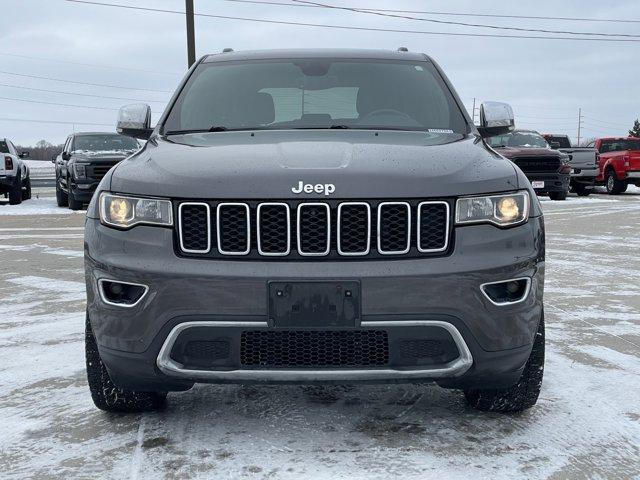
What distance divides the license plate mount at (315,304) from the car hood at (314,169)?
0.33 meters

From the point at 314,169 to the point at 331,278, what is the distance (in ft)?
1.44

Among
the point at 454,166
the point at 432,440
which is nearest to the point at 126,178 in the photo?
the point at 454,166

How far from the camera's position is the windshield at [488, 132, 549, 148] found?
19.8 metres

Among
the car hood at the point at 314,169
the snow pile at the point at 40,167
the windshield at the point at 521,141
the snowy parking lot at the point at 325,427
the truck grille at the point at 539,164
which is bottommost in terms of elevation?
the snow pile at the point at 40,167

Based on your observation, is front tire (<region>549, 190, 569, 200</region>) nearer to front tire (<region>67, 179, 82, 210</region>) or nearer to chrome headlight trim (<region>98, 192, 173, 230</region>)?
front tire (<region>67, 179, 82, 210</region>)

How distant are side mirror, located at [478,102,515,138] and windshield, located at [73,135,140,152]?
1344 cm

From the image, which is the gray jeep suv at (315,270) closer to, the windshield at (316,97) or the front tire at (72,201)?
the windshield at (316,97)

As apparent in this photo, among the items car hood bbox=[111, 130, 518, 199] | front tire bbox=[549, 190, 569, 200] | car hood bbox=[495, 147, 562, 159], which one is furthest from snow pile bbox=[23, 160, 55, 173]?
car hood bbox=[111, 130, 518, 199]

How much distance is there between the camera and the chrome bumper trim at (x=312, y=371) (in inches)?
112

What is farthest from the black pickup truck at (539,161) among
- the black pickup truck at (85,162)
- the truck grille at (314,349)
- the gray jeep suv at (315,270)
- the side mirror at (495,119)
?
the truck grille at (314,349)

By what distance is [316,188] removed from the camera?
2900mm

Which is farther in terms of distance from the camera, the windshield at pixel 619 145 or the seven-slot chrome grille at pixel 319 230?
the windshield at pixel 619 145

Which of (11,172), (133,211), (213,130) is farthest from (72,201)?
(133,211)

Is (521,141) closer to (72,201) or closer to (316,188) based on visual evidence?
(72,201)
